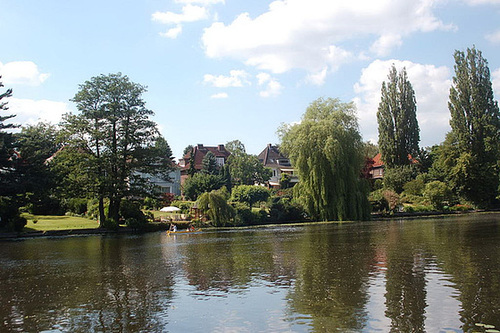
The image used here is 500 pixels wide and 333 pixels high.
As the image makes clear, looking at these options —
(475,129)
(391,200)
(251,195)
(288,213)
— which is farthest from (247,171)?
(475,129)

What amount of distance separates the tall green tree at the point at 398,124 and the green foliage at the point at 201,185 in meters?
28.1

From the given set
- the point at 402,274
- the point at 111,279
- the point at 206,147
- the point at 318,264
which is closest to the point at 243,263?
the point at 318,264

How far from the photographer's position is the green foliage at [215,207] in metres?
51.2

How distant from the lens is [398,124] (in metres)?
77.1

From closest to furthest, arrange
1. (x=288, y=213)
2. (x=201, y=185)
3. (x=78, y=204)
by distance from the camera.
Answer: (x=288, y=213) → (x=78, y=204) → (x=201, y=185)

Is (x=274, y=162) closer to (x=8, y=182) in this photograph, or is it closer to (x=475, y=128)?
(x=475, y=128)

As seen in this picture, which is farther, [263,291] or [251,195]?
[251,195]

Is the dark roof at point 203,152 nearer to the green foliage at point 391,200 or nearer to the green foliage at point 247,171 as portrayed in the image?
the green foliage at point 247,171

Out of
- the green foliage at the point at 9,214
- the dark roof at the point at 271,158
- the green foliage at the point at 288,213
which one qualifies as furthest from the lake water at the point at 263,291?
the dark roof at the point at 271,158

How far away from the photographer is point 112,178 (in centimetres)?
4572

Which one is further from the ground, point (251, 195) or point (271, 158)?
point (271, 158)

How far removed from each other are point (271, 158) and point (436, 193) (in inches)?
2243

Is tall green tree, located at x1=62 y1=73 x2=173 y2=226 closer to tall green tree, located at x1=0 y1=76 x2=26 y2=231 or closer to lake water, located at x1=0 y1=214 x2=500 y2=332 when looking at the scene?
tall green tree, located at x1=0 y1=76 x2=26 y2=231

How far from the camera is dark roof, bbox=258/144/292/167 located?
385 feet
